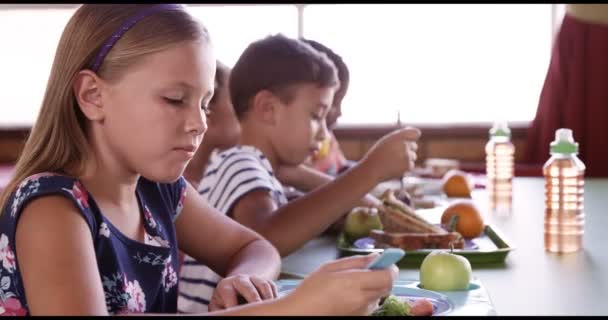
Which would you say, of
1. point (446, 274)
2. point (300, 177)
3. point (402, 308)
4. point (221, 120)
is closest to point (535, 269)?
point (446, 274)

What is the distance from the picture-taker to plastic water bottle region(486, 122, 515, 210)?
2510 millimetres

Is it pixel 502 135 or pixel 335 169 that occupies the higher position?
pixel 502 135

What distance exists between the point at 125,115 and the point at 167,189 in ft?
0.96

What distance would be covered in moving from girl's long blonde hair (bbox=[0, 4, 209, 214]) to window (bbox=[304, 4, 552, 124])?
3630mm

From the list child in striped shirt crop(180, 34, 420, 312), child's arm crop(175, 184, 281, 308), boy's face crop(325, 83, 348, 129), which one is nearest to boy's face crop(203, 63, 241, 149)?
boy's face crop(325, 83, 348, 129)

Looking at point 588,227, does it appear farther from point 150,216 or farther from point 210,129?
point 210,129

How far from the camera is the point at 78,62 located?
46.7 inches

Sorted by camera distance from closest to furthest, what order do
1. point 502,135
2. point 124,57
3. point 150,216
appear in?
point 124,57
point 150,216
point 502,135

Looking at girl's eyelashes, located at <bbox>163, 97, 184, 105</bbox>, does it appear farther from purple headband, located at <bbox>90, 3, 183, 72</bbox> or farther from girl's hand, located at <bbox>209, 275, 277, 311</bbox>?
girl's hand, located at <bbox>209, 275, 277, 311</bbox>

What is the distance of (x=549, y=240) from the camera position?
65.4 inches

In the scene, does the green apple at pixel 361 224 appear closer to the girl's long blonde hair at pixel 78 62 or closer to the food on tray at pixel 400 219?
the food on tray at pixel 400 219

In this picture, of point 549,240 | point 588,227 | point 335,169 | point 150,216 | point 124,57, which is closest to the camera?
point 124,57

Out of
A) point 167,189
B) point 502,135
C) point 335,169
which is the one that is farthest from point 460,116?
point 167,189

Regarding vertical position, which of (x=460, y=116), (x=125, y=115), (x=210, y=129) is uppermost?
(x=125, y=115)
